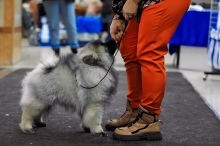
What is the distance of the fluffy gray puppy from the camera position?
2.43m

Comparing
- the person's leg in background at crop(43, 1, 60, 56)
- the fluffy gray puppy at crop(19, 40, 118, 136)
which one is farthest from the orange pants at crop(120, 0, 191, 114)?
the person's leg in background at crop(43, 1, 60, 56)

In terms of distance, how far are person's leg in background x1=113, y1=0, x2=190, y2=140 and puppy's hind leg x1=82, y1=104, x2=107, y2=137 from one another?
0.51ft

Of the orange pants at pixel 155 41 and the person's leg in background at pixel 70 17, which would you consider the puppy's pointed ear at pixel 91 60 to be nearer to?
the orange pants at pixel 155 41

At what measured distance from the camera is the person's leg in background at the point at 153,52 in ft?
7.35

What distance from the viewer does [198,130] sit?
266cm

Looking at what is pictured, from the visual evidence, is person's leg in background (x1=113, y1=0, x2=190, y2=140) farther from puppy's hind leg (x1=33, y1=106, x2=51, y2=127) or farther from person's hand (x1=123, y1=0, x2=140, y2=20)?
puppy's hind leg (x1=33, y1=106, x2=51, y2=127)

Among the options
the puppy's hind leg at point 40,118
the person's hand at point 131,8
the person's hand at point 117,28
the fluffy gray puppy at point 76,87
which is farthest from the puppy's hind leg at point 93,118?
the person's hand at point 131,8

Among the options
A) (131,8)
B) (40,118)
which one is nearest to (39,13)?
(40,118)

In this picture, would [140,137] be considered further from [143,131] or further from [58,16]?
[58,16]

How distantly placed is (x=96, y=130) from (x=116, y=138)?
14 cm

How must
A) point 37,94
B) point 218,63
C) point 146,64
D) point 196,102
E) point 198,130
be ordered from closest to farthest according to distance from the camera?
point 146,64 < point 37,94 < point 198,130 < point 196,102 < point 218,63

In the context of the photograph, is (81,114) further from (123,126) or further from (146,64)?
(146,64)

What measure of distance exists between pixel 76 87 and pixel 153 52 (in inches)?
19.7

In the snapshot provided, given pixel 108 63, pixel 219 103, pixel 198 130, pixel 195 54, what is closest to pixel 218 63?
pixel 195 54
